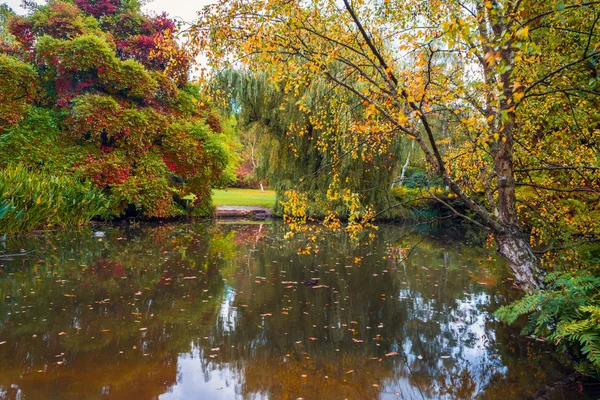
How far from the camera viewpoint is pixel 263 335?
4.48 metres

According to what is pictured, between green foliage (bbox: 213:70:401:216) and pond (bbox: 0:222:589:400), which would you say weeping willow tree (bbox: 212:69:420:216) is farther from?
pond (bbox: 0:222:589:400)

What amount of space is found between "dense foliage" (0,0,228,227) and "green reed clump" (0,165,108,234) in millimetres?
649

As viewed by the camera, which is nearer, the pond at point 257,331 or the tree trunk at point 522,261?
the pond at point 257,331

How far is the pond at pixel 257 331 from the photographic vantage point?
341cm

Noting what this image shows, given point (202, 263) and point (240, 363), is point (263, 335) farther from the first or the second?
point (202, 263)

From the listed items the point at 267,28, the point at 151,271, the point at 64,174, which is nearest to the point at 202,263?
the point at 151,271

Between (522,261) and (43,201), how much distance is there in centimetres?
1050

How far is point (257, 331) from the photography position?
4.58 metres

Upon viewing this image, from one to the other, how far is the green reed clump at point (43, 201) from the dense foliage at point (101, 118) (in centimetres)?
65

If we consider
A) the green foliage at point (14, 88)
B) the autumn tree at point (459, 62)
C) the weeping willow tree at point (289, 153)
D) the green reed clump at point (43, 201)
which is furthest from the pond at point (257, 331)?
the weeping willow tree at point (289, 153)

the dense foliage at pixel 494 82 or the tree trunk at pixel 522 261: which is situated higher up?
the dense foliage at pixel 494 82

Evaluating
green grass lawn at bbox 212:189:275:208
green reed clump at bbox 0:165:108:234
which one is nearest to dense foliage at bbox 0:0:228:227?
green reed clump at bbox 0:165:108:234

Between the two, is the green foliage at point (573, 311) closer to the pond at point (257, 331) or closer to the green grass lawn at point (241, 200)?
the pond at point (257, 331)

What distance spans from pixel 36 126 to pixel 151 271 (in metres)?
9.44
